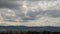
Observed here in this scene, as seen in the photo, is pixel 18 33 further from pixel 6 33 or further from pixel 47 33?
pixel 47 33

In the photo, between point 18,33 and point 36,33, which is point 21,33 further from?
point 36,33

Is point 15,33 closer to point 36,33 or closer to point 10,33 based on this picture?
point 10,33

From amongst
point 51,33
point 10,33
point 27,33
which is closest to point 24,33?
point 27,33

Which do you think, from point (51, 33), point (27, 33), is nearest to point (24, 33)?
point (27, 33)

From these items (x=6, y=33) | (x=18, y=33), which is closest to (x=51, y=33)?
(x=18, y=33)

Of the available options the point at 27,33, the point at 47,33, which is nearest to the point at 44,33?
the point at 47,33

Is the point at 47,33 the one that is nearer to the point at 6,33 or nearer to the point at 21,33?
the point at 21,33
